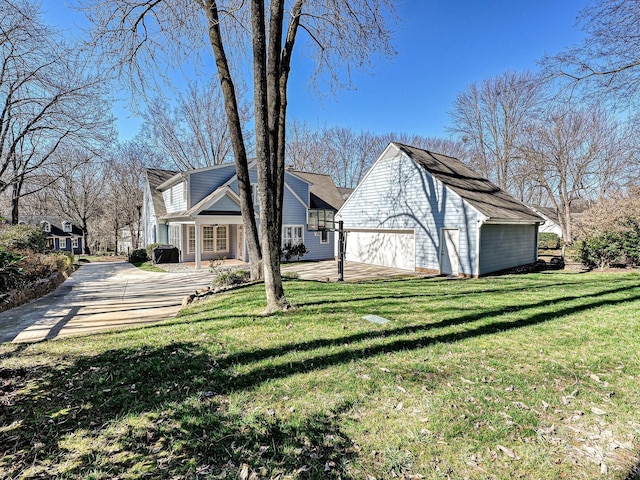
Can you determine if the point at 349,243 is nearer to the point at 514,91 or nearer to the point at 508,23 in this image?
Result: the point at 508,23

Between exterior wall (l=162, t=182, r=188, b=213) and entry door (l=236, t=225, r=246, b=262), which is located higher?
exterior wall (l=162, t=182, r=188, b=213)

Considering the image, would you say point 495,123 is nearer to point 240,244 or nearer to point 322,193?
point 322,193

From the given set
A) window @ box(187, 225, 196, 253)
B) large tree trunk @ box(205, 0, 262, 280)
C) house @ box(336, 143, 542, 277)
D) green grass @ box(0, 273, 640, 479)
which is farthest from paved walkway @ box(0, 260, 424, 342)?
window @ box(187, 225, 196, 253)

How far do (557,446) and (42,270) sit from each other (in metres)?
13.6

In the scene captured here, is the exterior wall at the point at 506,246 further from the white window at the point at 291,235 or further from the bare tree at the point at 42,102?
the bare tree at the point at 42,102

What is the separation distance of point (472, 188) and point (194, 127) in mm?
23470

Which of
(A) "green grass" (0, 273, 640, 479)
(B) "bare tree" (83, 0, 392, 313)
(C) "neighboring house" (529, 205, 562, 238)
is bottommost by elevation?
(A) "green grass" (0, 273, 640, 479)

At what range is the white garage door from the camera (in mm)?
14656

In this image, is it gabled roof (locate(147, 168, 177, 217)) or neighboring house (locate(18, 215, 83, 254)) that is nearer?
gabled roof (locate(147, 168, 177, 217))

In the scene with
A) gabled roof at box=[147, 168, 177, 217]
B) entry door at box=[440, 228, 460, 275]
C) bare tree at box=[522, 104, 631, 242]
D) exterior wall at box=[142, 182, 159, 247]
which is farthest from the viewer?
bare tree at box=[522, 104, 631, 242]

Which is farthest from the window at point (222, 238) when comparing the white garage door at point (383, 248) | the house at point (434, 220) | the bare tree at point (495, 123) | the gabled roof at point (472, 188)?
the bare tree at point (495, 123)

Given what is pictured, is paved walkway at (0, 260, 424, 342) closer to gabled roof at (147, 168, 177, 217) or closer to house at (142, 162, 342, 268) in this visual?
house at (142, 162, 342, 268)

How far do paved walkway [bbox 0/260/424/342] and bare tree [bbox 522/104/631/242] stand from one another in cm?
1937

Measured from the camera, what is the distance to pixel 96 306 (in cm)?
806
